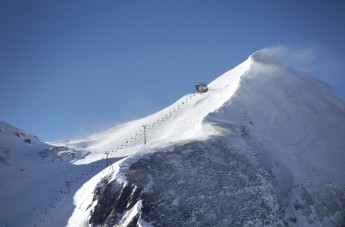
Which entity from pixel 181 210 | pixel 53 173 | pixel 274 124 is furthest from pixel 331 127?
pixel 53 173

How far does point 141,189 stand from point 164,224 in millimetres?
5787

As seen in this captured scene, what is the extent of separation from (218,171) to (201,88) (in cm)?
5680

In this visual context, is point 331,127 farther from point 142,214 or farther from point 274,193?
point 142,214

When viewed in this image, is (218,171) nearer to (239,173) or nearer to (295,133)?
(239,173)

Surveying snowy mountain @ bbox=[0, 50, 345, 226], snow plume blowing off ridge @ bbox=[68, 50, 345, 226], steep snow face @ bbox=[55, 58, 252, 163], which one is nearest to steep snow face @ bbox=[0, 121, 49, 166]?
snowy mountain @ bbox=[0, 50, 345, 226]

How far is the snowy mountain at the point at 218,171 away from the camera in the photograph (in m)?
45.1

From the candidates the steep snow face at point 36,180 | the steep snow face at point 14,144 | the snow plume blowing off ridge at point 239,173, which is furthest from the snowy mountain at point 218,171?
the steep snow face at point 14,144

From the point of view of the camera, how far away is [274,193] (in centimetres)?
4934

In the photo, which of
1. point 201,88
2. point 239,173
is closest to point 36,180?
point 239,173

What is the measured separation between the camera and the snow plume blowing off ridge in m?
44.4

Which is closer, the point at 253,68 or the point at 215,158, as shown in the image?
the point at 215,158

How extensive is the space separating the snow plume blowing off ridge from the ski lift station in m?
24.4

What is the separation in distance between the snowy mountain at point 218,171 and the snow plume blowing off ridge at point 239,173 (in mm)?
149

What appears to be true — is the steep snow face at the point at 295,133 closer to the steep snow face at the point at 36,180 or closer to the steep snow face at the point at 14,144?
the steep snow face at the point at 36,180
